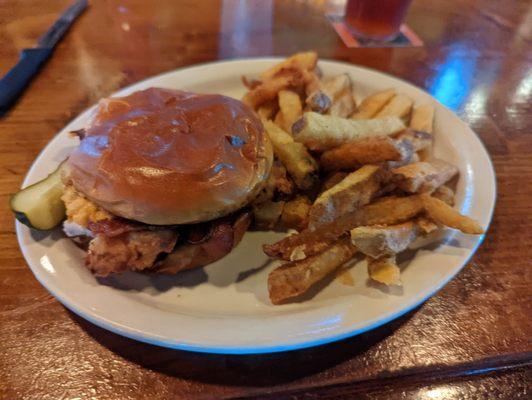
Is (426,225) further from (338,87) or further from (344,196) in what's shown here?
(338,87)

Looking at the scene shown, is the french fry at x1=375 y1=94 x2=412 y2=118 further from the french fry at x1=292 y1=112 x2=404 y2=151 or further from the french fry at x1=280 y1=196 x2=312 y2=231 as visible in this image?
the french fry at x1=280 y1=196 x2=312 y2=231

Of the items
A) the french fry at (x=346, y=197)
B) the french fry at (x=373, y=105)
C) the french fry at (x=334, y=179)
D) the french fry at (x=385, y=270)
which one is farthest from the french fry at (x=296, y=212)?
the french fry at (x=373, y=105)

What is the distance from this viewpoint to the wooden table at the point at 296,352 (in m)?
1.28

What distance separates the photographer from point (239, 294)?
1.51 metres

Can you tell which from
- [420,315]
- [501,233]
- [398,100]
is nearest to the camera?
[420,315]

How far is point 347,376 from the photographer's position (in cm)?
130

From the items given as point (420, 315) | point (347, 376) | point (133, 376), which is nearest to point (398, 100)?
point (420, 315)

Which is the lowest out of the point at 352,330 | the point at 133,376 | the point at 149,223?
the point at 133,376

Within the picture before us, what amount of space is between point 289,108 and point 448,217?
86 cm

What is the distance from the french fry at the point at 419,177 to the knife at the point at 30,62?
2277 mm

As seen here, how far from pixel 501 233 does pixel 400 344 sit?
0.79m

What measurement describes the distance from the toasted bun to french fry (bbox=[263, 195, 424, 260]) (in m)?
0.24

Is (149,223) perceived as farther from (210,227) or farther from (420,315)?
(420,315)

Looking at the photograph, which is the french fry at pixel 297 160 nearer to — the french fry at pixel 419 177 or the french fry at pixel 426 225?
the french fry at pixel 419 177
